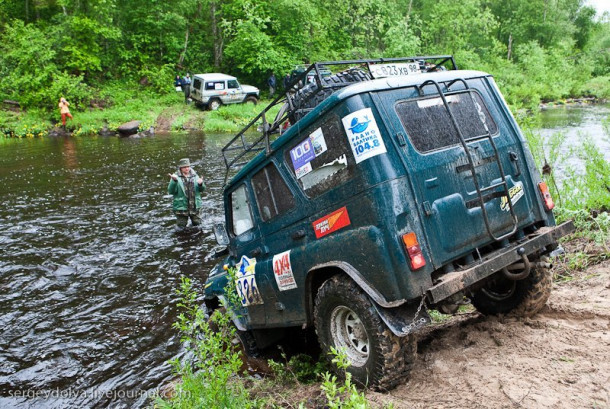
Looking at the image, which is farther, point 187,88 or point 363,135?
point 187,88

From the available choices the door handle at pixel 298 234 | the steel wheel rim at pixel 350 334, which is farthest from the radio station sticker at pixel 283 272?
the steel wheel rim at pixel 350 334

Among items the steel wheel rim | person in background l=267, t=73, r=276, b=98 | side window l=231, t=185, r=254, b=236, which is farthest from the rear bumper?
person in background l=267, t=73, r=276, b=98

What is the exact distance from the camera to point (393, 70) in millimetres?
4324

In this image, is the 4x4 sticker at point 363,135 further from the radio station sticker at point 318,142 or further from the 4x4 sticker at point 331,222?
the 4x4 sticker at point 331,222

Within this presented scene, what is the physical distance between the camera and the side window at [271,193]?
14.6ft

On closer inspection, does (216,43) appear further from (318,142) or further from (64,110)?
(318,142)

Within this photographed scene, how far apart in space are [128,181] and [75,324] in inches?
361

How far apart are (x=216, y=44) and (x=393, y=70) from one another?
3485cm

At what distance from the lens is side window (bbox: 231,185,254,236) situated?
514cm

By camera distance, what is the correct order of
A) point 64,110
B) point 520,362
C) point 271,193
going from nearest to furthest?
point 520,362 < point 271,193 < point 64,110

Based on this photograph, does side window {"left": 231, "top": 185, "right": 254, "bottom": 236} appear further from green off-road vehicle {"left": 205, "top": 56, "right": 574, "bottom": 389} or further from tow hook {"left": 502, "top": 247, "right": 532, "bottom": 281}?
tow hook {"left": 502, "top": 247, "right": 532, "bottom": 281}

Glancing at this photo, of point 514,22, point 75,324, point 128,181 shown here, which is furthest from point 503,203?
point 514,22

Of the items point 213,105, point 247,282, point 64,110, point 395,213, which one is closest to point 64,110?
point 64,110

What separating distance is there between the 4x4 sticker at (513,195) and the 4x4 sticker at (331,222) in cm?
136
